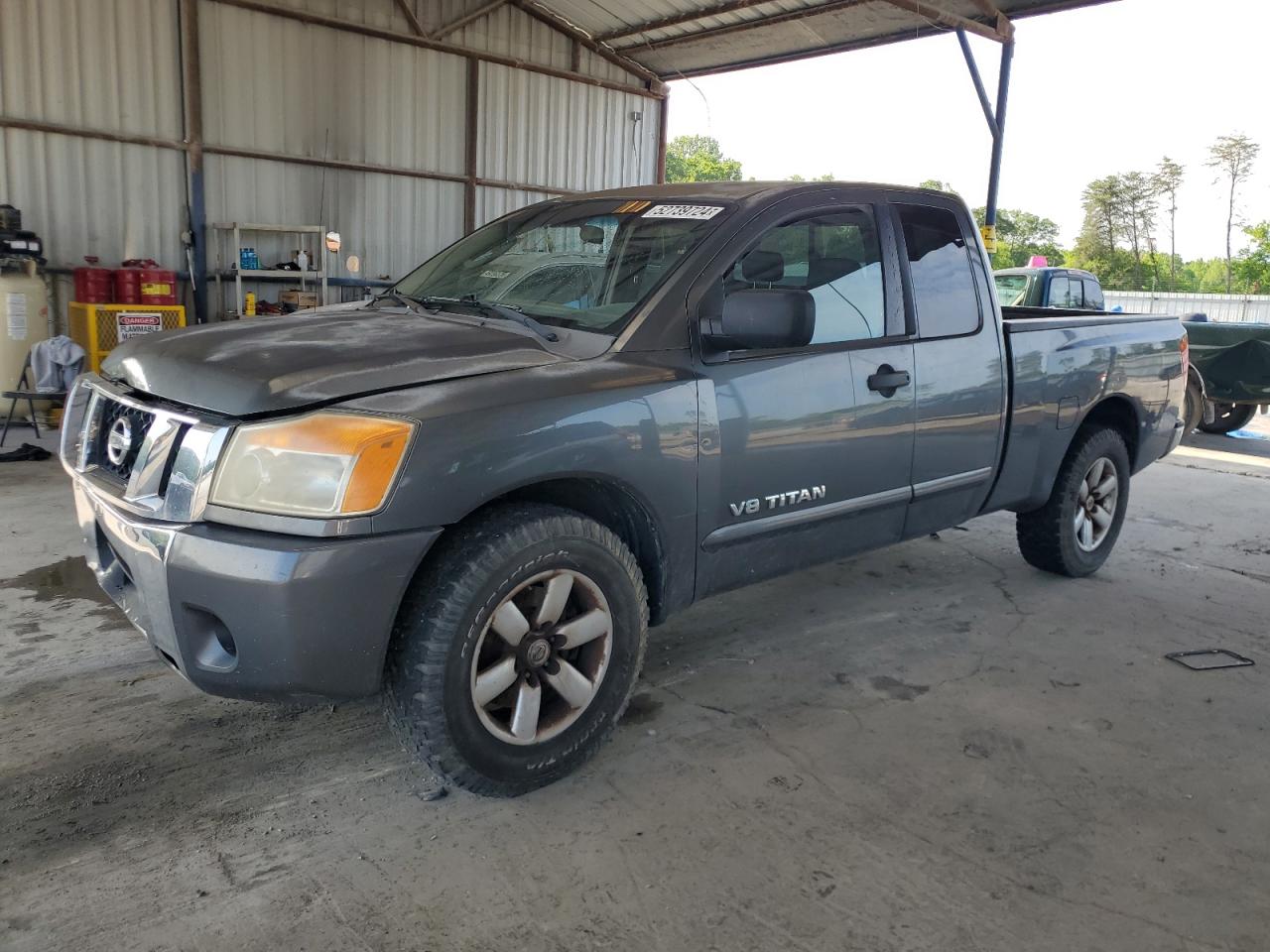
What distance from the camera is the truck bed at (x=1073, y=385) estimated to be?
4.08m

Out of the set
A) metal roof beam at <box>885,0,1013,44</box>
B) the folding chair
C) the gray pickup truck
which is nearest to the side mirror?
the gray pickup truck

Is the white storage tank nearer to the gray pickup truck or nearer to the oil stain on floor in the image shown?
the oil stain on floor

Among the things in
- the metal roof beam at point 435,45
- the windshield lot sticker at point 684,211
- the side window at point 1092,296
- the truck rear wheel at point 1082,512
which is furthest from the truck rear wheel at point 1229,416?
the windshield lot sticker at point 684,211

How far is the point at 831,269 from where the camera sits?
3410 mm

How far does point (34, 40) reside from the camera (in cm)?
902

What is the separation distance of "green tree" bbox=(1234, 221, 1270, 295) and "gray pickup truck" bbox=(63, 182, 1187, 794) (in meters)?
39.7

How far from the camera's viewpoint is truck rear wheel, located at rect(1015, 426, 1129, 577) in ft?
15.0

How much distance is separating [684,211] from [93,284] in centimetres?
763

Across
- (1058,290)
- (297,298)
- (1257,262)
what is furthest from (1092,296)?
(1257,262)

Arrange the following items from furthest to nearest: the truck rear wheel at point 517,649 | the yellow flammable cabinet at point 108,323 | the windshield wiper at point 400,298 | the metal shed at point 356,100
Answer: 1. the metal shed at point 356,100
2. the yellow flammable cabinet at point 108,323
3. the windshield wiper at point 400,298
4. the truck rear wheel at point 517,649

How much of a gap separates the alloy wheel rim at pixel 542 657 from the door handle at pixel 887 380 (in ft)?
4.35

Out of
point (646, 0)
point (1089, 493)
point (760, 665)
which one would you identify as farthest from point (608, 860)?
point (646, 0)

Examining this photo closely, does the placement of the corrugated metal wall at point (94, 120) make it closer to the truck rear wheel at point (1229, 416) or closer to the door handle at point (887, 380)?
the door handle at point (887, 380)

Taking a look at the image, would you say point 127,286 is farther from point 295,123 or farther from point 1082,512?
point 1082,512
